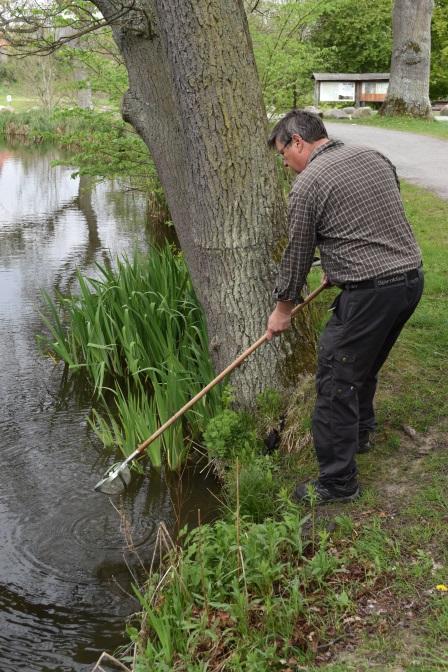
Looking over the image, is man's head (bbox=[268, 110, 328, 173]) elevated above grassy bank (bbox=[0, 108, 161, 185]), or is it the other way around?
man's head (bbox=[268, 110, 328, 173])

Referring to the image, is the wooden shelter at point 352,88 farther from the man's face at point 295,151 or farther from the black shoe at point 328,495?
the black shoe at point 328,495

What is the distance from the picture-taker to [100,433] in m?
6.09

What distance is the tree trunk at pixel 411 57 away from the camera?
68.7 ft

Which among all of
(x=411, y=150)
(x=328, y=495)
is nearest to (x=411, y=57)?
(x=411, y=150)

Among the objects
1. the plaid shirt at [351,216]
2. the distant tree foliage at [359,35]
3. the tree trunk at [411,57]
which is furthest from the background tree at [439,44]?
the plaid shirt at [351,216]

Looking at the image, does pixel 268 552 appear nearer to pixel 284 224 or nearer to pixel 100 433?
pixel 284 224

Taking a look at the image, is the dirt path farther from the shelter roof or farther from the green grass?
the shelter roof

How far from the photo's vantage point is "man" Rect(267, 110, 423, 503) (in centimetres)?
370

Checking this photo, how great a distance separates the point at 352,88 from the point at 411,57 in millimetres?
5385

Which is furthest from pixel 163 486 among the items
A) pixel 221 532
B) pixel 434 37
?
pixel 434 37

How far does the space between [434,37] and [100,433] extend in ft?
91.8

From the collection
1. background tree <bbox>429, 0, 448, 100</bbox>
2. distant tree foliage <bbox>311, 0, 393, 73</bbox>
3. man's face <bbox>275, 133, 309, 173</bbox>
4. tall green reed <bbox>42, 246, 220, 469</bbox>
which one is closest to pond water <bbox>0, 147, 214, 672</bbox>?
tall green reed <bbox>42, 246, 220, 469</bbox>

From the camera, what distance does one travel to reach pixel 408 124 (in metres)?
20.1

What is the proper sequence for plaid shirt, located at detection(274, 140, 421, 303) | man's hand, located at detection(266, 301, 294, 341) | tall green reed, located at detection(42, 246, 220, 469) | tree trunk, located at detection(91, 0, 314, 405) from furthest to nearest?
tall green reed, located at detection(42, 246, 220, 469), tree trunk, located at detection(91, 0, 314, 405), man's hand, located at detection(266, 301, 294, 341), plaid shirt, located at detection(274, 140, 421, 303)
